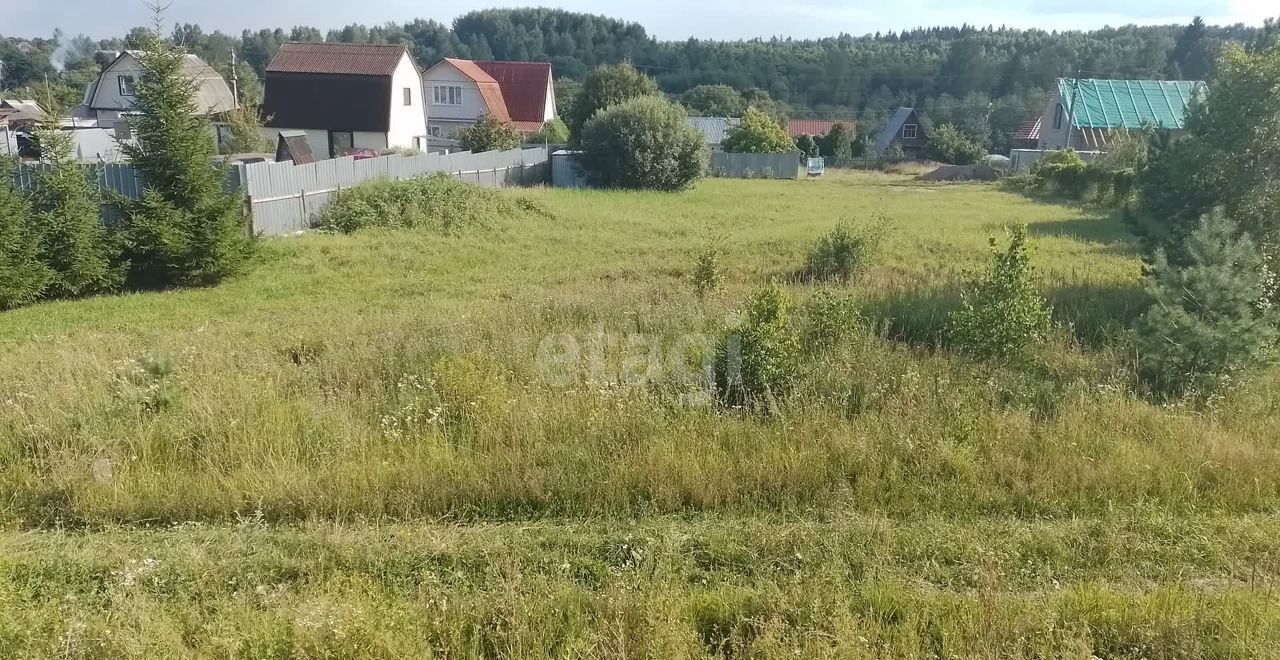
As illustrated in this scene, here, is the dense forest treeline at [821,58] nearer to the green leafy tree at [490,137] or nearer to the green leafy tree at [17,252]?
the green leafy tree at [490,137]

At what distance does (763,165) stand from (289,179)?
26.6 metres

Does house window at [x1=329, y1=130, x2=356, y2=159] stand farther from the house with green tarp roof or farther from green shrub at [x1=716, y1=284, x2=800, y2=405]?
the house with green tarp roof

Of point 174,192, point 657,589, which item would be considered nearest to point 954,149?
point 174,192

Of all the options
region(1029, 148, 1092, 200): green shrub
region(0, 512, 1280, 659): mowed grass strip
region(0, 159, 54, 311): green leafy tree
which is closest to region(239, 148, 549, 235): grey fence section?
region(0, 159, 54, 311): green leafy tree

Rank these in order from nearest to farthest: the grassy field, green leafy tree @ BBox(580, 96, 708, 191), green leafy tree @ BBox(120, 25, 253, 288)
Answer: the grassy field, green leafy tree @ BBox(120, 25, 253, 288), green leafy tree @ BBox(580, 96, 708, 191)

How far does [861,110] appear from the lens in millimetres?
81750

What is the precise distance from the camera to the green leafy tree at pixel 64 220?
11.6 meters

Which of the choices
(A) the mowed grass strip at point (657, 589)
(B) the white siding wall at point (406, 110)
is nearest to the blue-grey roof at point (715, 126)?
(B) the white siding wall at point (406, 110)

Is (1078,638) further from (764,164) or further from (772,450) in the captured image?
(764,164)

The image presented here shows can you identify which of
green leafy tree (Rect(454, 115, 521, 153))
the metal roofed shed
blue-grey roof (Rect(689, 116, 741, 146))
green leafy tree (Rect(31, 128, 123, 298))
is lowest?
green leafy tree (Rect(31, 128, 123, 298))

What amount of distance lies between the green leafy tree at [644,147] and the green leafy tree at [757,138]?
36.6 ft

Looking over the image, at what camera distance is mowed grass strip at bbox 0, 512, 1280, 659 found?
10.6 ft

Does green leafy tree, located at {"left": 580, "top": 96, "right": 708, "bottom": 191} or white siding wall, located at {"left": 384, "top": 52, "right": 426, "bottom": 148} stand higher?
white siding wall, located at {"left": 384, "top": 52, "right": 426, "bottom": 148}

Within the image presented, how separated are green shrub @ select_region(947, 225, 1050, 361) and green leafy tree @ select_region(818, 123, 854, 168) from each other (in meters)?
43.2
